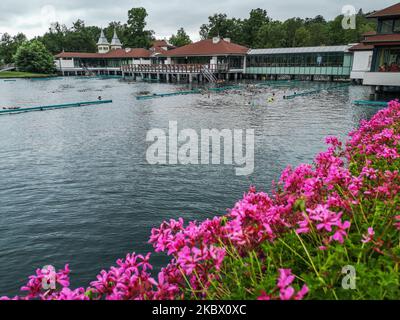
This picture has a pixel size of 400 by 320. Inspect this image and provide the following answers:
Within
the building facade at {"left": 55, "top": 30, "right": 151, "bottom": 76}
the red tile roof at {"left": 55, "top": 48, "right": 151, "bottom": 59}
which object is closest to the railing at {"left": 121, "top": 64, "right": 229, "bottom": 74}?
the red tile roof at {"left": 55, "top": 48, "right": 151, "bottom": 59}

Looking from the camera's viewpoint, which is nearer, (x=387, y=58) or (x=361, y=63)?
(x=387, y=58)

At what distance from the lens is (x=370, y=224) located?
3.57 m

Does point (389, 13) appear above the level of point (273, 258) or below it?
above

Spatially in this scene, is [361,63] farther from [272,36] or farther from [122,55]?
[122,55]

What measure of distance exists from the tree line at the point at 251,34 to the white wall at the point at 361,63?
32.3 feet

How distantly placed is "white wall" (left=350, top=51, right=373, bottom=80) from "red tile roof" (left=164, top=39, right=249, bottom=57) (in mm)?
20835

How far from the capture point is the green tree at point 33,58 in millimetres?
81125

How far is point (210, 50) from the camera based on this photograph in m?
62.4

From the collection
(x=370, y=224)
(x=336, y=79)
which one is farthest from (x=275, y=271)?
(x=336, y=79)

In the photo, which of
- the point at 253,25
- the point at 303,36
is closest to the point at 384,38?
the point at 303,36

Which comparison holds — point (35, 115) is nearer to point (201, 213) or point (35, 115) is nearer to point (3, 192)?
point (3, 192)

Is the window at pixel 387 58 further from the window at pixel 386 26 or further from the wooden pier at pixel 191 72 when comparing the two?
the wooden pier at pixel 191 72

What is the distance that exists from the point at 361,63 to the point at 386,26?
15.9 m

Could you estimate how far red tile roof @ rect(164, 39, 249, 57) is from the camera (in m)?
60.5
